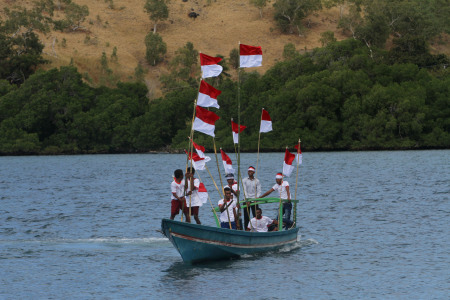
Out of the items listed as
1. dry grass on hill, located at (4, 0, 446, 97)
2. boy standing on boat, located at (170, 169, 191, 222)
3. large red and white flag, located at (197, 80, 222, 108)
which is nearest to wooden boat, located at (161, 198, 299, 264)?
boy standing on boat, located at (170, 169, 191, 222)

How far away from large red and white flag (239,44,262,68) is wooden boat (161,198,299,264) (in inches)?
195

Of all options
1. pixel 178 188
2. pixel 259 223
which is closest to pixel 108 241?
pixel 259 223

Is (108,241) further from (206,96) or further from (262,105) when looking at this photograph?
(262,105)

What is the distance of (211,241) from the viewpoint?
26.0m

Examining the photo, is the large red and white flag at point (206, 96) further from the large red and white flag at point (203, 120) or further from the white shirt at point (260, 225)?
the white shirt at point (260, 225)

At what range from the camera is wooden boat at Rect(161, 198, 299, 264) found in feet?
82.5

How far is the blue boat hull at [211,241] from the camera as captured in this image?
82.5 feet

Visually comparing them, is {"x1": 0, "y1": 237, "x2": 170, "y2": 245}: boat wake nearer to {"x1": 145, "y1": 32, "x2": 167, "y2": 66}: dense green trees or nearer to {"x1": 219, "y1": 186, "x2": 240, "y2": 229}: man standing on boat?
{"x1": 219, "y1": 186, "x2": 240, "y2": 229}: man standing on boat

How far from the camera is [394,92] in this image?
118 metres

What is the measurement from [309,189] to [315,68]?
71.5 m

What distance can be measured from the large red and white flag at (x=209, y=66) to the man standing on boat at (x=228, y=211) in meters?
3.92

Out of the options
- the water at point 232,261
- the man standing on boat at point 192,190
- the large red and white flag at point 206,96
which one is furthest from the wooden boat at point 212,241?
the large red and white flag at point 206,96

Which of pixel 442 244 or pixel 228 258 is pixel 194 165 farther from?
pixel 442 244

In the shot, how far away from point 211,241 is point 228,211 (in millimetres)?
1602
